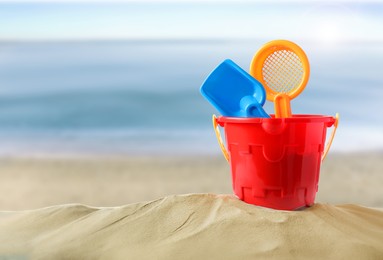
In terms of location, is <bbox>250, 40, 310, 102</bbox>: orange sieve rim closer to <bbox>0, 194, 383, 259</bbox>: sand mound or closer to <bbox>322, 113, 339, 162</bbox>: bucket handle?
<bbox>322, 113, 339, 162</bbox>: bucket handle

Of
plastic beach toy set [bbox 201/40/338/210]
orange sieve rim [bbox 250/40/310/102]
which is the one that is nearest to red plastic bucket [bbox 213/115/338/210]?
plastic beach toy set [bbox 201/40/338/210]

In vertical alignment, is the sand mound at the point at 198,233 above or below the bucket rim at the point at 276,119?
below

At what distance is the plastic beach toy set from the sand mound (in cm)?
6

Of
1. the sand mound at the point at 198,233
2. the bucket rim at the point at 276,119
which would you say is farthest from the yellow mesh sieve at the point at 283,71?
the sand mound at the point at 198,233

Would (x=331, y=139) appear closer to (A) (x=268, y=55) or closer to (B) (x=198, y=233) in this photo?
(A) (x=268, y=55)

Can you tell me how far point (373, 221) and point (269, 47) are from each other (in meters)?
0.48

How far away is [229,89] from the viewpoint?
1.32 metres

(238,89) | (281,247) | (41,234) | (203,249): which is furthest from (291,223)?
(41,234)

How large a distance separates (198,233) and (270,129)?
282 millimetres

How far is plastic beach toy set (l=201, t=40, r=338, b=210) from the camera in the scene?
1222 millimetres

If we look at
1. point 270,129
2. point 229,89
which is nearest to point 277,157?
point 270,129

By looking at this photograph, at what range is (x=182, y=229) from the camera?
1.13 metres

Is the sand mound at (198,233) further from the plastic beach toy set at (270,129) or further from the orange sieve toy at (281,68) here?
the orange sieve toy at (281,68)

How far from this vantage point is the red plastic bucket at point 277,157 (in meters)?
1.21
